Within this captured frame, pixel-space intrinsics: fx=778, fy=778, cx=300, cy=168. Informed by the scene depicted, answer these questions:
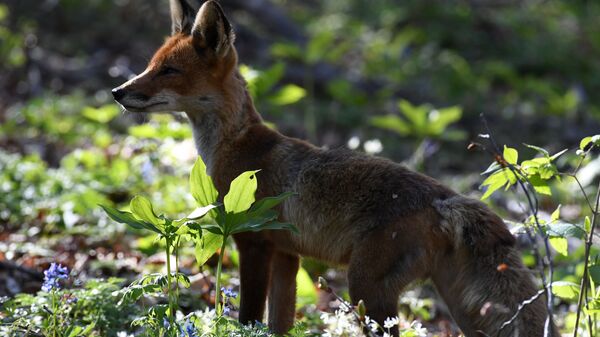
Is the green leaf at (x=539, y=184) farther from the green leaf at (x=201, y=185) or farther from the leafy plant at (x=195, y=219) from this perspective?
the green leaf at (x=201, y=185)

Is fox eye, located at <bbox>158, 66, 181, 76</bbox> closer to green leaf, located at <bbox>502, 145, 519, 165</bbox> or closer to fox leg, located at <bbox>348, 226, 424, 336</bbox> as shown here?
fox leg, located at <bbox>348, 226, 424, 336</bbox>

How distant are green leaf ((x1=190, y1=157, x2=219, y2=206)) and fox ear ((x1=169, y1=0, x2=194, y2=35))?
89.7 inches

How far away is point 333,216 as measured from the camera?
5062 millimetres

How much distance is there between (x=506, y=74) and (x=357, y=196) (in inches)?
431

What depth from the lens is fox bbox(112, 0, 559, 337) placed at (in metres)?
4.58

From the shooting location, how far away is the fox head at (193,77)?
18.6 ft

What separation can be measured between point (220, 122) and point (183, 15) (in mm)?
1009

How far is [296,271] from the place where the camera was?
5.66 metres


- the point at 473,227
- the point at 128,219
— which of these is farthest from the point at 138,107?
the point at 473,227

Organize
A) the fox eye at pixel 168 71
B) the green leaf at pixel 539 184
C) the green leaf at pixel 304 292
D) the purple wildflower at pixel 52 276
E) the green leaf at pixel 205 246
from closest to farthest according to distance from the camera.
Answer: the purple wildflower at pixel 52 276 < the green leaf at pixel 205 246 < the green leaf at pixel 539 184 < the fox eye at pixel 168 71 < the green leaf at pixel 304 292

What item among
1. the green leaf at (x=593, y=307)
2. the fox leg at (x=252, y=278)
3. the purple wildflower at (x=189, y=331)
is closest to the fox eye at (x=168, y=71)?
the fox leg at (x=252, y=278)

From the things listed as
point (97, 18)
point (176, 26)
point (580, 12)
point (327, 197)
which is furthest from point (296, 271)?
point (580, 12)

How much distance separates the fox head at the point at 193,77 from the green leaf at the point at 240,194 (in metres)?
1.83

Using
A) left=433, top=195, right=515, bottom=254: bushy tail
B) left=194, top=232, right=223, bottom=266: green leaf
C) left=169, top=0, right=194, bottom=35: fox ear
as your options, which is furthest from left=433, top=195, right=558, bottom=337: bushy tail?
left=169, top=0, right=194, bottom=35: fox ear
